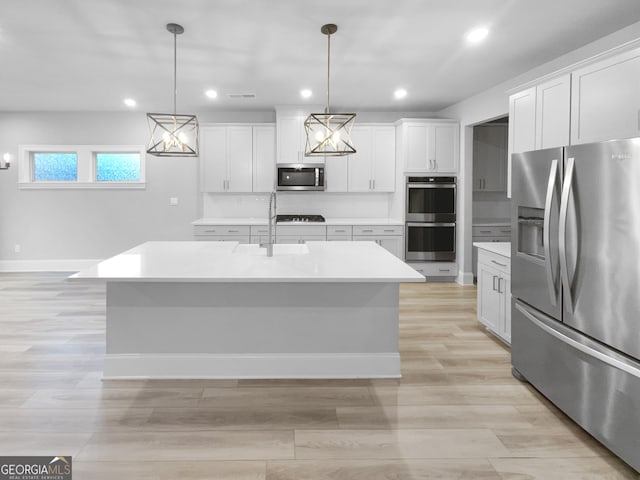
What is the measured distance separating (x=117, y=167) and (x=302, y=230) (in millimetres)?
3045

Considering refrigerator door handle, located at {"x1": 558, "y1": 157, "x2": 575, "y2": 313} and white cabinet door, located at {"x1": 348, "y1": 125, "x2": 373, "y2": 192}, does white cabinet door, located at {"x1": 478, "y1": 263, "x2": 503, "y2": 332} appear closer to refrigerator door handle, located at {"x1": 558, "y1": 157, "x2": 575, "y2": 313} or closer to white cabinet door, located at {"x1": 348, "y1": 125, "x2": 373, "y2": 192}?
refrigerator door handle, located at {"x1": 558, "y1": 157, "x2": 575, "y2": 313}

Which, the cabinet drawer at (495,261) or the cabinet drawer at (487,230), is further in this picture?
the cabinet drawer at (487,230)

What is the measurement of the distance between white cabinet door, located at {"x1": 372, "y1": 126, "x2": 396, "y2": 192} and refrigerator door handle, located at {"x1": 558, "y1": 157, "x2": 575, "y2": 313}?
13.3 ft

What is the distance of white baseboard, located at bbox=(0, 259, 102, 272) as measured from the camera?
673 centimetres

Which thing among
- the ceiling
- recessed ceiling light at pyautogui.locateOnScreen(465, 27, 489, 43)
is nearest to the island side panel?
the ceiling

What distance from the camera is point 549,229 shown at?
2512 mm

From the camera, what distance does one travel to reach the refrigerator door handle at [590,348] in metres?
1.99

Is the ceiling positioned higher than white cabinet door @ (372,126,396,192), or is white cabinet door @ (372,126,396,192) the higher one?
the ceiling

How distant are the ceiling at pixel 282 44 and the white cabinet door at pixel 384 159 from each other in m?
0.75

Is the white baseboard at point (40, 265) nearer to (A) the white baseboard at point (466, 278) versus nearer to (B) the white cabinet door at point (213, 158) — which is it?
(B) the white cabinet door at point (213, 158)

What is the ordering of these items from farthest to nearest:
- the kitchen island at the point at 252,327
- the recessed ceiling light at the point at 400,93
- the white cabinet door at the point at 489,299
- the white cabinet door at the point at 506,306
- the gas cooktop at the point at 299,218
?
1. the gas cooktop at the point at 299,218
2. the recessed ceiling light at the point at 400,93
3. the white cabinet door at the point at 489,299
4. the white cabinet door at the point at 506,306
5. the kitchen island at the point at 252,327

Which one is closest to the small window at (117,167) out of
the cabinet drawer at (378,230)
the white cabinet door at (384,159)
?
the cabinet drawer at (378,230)

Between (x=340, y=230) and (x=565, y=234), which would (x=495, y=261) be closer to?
(x=565, y=234)

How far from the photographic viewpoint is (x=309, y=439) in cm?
228
